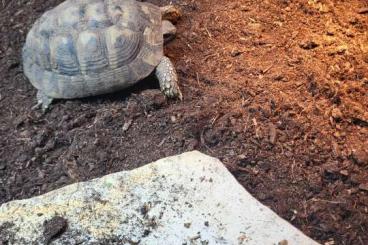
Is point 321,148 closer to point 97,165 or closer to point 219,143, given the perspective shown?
point 219,143

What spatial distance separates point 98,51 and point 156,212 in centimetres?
142

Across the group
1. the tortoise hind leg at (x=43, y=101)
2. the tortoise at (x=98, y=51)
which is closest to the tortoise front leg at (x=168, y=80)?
the tortoise at (x=98, y=51)

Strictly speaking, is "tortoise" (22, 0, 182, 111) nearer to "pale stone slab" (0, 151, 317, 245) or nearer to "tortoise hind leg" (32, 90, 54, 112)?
"tortoise hind leg" (32, 90, 54, 112)

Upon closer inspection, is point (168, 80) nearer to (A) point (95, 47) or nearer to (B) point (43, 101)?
(A) point (95, 47)

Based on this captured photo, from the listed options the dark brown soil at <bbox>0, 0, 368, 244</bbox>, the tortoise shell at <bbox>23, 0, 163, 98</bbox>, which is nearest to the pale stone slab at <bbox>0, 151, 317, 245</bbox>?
the dark brown soil at <bbox>0, 0, 368, 244</bbox>

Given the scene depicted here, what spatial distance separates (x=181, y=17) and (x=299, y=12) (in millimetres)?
993

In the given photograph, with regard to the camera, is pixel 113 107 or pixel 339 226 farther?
pixel 113 107

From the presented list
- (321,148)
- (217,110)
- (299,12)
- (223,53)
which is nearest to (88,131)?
(217,110)

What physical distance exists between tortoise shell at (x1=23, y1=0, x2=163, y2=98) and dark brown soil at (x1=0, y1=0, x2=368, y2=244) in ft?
0.47

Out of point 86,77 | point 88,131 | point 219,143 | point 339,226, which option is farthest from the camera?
point 86,77

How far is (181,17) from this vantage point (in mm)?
4137

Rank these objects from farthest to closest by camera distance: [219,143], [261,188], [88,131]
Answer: [88,131], [219,143], [261,188]

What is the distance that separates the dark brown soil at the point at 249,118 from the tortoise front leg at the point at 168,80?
68mm

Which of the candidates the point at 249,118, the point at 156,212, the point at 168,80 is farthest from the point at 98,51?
the point at 156,212
